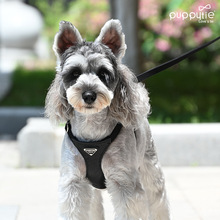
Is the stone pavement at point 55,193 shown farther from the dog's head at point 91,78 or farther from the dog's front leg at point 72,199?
the dog's head at point 91,78

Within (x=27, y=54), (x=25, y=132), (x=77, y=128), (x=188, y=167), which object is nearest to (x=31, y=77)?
(x=27, y=54)

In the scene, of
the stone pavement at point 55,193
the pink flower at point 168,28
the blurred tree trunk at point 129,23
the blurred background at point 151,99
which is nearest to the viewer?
the stone pavement at point 55,193

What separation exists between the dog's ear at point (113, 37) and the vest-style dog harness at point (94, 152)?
23.5 inches

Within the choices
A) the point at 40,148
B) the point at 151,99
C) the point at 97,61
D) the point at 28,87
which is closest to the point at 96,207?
the point at 97,61

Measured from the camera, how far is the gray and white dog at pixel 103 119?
405 cm

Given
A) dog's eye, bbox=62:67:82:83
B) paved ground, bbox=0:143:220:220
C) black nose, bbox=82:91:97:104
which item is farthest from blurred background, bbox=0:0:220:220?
black nose, bbox=82:91:97:104

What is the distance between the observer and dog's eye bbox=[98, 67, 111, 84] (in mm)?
4036

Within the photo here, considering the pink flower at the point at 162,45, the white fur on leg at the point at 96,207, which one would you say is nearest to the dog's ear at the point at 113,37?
the white fur on leg at the point at 96,207

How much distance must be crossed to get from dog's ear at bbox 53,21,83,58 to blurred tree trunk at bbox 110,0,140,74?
7.20 meters

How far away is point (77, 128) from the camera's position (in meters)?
4.32

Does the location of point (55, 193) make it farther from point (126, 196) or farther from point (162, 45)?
point (162, 45)

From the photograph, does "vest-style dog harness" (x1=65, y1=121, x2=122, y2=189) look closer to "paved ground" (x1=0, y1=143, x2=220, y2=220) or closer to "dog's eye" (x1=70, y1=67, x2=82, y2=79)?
"dog's eye" (x1=70, y1=67, x2=82, y2=79)

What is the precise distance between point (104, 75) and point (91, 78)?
142mm

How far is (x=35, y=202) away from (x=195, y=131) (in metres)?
2.88
